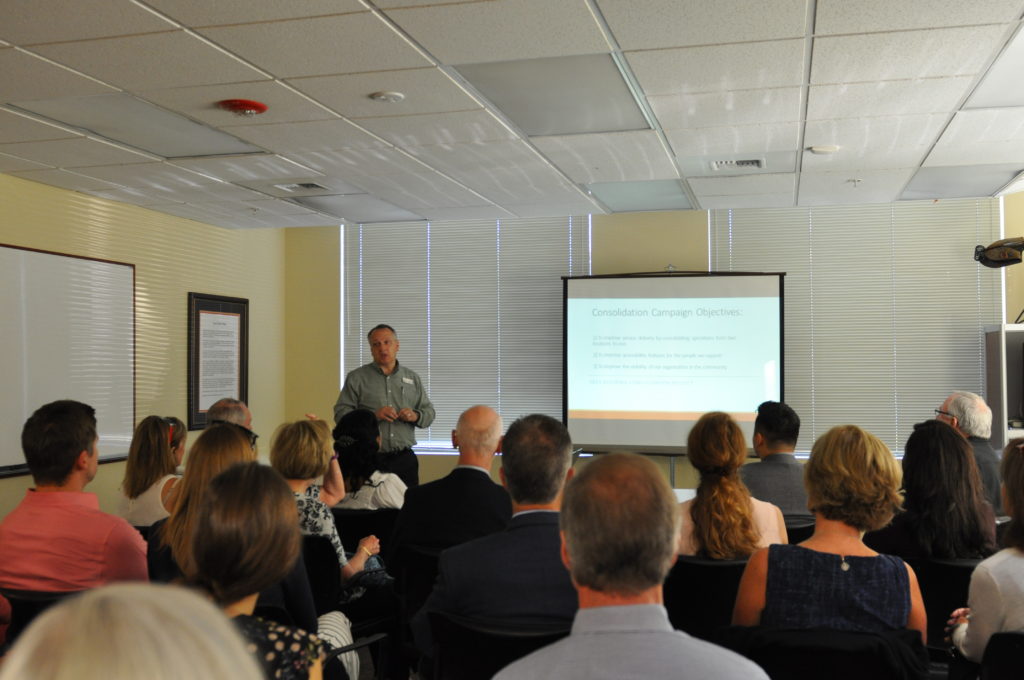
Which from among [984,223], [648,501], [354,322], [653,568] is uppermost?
[984,223]

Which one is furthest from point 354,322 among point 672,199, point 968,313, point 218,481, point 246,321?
point 218,481

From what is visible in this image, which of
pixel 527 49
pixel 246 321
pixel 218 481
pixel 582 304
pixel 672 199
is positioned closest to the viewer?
pixel 218 481

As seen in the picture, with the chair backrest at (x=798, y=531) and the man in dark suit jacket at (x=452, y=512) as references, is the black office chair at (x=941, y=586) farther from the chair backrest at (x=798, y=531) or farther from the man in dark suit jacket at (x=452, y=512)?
the man in dark suit jacket at (x=452, y=512)

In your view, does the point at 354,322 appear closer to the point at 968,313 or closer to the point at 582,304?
the point at 582,304

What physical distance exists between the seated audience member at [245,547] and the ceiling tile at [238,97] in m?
2.57

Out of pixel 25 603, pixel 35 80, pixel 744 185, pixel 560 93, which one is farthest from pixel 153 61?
pixel 744 185

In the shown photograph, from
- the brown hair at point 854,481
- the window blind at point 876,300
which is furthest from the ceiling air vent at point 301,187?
the brown hair at point 854,481

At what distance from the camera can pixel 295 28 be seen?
3258mm

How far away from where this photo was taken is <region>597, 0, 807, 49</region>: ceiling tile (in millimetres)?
3051

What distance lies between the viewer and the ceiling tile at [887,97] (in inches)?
154

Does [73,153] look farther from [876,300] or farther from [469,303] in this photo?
[876,300]

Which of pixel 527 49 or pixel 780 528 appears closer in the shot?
pixel 780 528

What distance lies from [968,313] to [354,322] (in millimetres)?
5170

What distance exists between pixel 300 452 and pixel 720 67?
7.40ft
